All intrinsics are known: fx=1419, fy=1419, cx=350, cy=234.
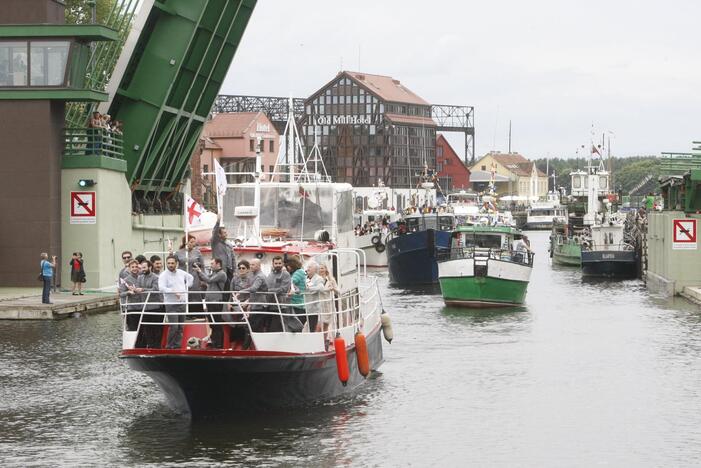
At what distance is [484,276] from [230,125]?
63405mm

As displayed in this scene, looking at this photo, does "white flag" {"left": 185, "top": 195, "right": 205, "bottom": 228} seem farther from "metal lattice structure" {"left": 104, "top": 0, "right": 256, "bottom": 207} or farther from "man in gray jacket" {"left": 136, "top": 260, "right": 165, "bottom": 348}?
"metal lattice structure" {"left": 104, "top": 0, "right": 256, "bottom": 207}

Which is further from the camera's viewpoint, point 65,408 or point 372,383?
point 372,383

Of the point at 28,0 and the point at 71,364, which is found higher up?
the point at 28,0

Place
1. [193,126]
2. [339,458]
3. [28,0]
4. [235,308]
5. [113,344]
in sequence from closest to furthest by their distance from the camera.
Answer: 1. [339,458]
2. [235,308]
3. [113,344]
4. [28,0]
5. [193,126]

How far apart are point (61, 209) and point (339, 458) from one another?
21.9 meters

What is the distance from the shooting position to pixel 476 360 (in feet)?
89.0

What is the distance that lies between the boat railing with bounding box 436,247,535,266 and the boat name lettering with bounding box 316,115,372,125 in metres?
103

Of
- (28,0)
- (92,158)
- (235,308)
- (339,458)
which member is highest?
(28,0)

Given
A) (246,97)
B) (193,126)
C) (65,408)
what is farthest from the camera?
(246,97)

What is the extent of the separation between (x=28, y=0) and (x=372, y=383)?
704 inches

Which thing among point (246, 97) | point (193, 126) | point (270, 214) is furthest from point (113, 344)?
point (246, 97)

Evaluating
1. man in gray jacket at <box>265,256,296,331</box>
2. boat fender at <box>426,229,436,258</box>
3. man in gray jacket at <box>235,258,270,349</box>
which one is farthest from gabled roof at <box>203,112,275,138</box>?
man in gray jacket at <box>235,258,270,349</box>

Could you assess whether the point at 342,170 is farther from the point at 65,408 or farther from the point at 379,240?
the point at 65,408

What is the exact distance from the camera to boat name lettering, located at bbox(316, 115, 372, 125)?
470ft
